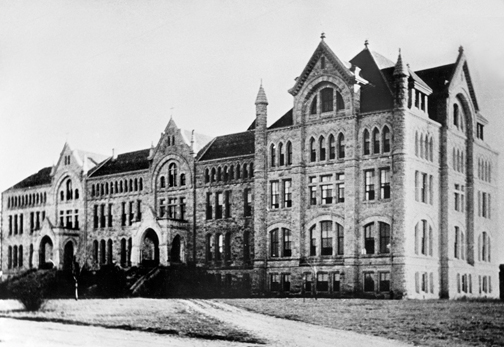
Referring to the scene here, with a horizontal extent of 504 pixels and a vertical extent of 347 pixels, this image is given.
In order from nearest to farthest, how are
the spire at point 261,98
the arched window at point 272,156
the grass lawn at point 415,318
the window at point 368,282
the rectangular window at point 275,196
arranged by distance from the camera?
the grass lawn at point 415,318 → the spire at point 261,98 → the window at point 368,282 → the rectangular window at point 275,196 → the arched window at point 272,156

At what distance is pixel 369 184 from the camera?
17.9 meters

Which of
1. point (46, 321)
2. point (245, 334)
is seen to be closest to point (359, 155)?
point (245, 334)

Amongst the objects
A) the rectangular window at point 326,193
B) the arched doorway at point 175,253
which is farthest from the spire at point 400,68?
the arched doorway at point 175,253

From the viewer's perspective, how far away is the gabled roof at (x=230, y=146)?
22859 millimetres

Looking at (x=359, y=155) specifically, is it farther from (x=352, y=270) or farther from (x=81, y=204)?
(x=81, y=204)

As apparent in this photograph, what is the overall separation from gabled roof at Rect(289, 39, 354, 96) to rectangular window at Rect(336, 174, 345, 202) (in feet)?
7.92

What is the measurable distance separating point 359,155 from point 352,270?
9.31 ft

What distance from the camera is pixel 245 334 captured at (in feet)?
44.6

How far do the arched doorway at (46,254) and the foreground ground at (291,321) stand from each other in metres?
6.09

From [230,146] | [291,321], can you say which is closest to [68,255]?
[230,146]

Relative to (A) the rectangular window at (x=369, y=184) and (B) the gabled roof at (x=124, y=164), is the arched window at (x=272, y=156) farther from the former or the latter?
(B) the gabled roof at (x=124, y=164)

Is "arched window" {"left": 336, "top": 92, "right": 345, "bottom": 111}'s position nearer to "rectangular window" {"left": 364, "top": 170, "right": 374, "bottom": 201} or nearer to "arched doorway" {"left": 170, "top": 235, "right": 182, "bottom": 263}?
"rectangular window" {"left": 364, "top": 170, "right": 374, "bottom": 201}

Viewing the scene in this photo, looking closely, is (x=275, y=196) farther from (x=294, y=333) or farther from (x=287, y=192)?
(x=294, y=333)

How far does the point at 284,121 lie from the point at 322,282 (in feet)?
15.1
